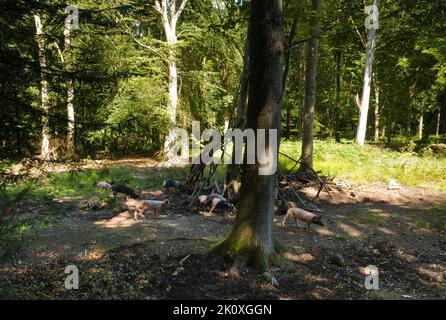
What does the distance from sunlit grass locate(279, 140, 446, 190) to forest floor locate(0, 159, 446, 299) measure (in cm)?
343

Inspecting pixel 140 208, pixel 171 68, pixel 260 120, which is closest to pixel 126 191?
pixel 140 208

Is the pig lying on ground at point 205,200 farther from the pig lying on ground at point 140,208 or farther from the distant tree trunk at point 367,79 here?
the distant tree trunk at point 367,79

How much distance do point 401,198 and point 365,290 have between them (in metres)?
6.36

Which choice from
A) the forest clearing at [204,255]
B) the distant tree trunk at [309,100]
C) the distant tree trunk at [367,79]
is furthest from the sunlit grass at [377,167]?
the distant tree trunk at [367,79]

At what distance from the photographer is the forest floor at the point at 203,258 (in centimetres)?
516

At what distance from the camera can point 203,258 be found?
5945 mm

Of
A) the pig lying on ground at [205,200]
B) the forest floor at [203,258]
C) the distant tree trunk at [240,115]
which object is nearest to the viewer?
the forest floor at [203,258]

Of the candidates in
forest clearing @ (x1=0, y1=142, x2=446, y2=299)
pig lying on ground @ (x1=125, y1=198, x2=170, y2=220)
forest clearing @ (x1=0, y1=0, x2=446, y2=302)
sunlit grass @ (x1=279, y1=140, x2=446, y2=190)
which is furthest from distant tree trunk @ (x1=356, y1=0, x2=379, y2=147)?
pig lying on ground @ (x1=125, y1=198, x2=170, y2=220)

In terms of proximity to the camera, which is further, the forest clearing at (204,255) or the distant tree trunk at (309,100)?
the distant tree trunk at (309,100)

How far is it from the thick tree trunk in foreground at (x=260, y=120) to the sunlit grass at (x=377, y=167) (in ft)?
26.1

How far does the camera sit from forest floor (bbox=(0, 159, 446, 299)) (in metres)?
5.16

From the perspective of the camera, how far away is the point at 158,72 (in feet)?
64.5

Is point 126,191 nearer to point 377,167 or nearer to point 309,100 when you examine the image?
point 309,100

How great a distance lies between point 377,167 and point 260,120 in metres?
9.95
